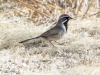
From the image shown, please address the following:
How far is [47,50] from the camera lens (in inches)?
282

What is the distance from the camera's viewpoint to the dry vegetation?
20.7 feet

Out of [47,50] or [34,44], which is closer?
[47,50]

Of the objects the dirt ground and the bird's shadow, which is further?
the bird's shadow

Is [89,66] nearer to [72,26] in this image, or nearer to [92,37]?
[92,37]

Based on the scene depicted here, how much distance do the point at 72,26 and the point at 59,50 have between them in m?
1.34

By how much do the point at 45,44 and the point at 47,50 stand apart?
0.41 m

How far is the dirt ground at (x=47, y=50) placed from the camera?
625cm

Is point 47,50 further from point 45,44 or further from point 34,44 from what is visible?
point 34,44

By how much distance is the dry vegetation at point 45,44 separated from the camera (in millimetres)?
6316

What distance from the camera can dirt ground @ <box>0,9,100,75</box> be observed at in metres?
6.25

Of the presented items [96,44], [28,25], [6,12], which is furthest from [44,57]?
[6,12]

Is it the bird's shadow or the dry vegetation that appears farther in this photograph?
the bird's shadow

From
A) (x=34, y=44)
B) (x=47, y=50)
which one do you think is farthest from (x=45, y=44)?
(x=47, y=50)

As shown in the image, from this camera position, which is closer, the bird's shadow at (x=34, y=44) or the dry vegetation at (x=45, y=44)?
the dry vegetation at (x=45, y=44)
